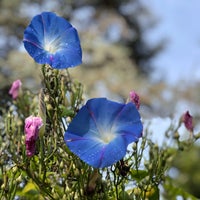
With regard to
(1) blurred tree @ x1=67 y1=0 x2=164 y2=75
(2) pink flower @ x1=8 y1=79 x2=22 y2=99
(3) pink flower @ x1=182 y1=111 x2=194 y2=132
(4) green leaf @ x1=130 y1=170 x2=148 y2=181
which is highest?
(1) blurred tree @ x1=67 y1=0 x2=164 y2=75

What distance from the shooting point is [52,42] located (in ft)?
2.59

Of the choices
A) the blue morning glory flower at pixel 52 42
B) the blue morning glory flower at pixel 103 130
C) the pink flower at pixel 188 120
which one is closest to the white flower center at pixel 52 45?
the blue morning glory flower at pixel 52 42

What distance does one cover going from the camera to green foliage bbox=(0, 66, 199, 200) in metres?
0.70

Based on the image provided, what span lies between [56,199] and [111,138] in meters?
0.10

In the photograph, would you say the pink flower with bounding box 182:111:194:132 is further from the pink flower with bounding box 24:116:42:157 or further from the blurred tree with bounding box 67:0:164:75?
the blurred tree with bounding box 67:0:164:75

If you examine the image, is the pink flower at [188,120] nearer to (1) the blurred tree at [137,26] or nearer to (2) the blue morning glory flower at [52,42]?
(2) the blue morning glory flower at [52,42]

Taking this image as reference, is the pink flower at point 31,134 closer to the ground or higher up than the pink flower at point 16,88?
closer to the ground

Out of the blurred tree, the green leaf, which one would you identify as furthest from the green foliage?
the blurred tree

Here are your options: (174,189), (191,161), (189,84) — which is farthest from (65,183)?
(189,84)

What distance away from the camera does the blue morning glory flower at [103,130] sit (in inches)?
26.0

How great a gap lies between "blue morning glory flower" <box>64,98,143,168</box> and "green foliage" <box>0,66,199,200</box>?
0.03 meters

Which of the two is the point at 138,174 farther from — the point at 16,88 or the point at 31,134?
the point at 16,88

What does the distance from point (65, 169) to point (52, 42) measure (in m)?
0.19

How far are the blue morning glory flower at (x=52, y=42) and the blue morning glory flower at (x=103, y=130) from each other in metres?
0.09
